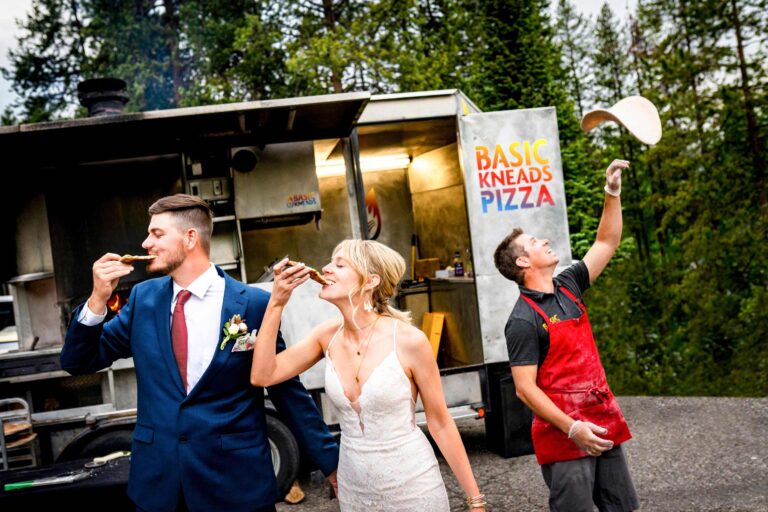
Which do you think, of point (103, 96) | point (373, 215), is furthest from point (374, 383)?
point (373, 215)

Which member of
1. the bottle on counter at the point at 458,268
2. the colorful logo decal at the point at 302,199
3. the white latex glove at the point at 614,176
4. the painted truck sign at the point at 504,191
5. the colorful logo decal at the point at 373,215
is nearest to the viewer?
the white latex glove at the point at 614,176

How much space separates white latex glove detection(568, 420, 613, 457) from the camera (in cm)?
295

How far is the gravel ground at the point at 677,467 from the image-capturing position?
5.21 metres

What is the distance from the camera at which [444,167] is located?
869 centimetres

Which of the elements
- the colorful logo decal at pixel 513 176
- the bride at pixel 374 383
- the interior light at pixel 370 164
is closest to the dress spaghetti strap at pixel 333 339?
the bride at pixel 374 383

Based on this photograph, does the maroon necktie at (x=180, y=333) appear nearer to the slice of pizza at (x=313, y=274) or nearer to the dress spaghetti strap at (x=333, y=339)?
the slice of pizza at (x=313, y=274)

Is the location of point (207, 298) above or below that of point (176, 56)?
below

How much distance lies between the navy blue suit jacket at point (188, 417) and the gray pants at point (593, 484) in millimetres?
1073

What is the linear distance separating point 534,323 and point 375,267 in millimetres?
881

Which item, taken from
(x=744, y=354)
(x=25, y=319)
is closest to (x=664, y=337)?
(x=744, y=354)

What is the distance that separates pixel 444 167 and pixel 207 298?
6228 millimetres

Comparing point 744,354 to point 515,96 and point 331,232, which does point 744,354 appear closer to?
point 515,96

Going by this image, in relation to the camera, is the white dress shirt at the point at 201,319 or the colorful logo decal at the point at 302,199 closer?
the white dress shirt at the point at 201,319

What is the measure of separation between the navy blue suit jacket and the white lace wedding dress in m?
0.18
